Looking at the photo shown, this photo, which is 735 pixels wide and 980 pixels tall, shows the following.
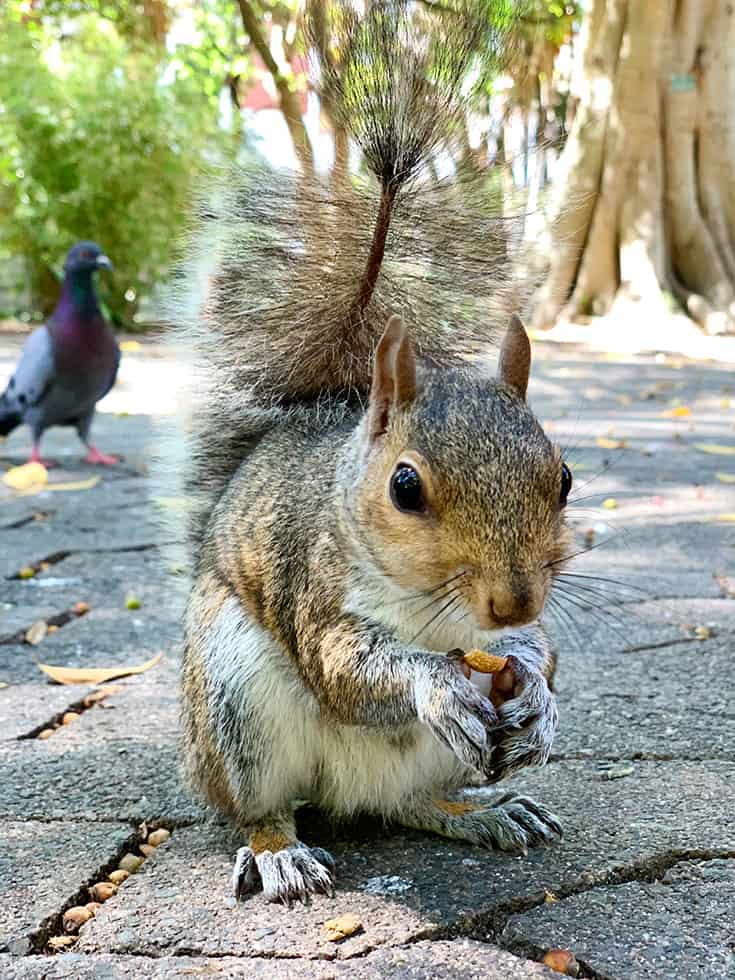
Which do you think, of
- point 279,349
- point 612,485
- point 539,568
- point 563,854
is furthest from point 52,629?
point 612,485

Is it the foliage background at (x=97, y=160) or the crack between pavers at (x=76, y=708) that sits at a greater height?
the foliage background at (x=97, y=160)

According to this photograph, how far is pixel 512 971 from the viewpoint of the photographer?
1.33m

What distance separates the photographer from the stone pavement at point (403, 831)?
1392 mm

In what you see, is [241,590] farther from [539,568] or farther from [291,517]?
[539,568]

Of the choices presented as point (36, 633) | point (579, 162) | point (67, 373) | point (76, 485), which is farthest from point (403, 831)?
point (579, 162)

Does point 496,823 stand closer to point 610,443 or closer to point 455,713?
point 455,713

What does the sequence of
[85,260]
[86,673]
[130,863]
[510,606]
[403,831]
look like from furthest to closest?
[85,260] < [86,673] < [403,831] < [130,863] < [510,606]

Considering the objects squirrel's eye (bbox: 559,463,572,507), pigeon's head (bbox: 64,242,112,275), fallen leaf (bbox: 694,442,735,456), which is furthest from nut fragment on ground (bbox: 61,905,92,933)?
pigeon's head (bbox: 64,242,112,275)

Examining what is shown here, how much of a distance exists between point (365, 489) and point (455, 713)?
0.29 m

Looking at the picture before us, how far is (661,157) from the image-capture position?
9.93m

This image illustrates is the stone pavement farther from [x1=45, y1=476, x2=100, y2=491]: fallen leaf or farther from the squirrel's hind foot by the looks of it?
[x1=45, y1=476, x2=100, y2=491]: fallen leaf

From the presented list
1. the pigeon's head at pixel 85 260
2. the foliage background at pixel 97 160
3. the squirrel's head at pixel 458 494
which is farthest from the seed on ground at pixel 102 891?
the foliage background at pixel 97 160

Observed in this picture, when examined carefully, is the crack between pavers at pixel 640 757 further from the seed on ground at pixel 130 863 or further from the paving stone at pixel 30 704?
the paving stone at pixel 30 704

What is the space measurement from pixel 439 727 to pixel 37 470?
135 inches
